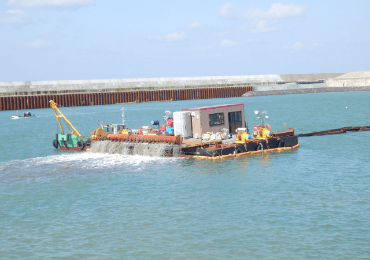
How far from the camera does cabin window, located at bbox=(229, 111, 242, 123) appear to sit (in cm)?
3838

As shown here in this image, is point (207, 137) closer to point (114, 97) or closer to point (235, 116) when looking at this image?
point (235, 116)

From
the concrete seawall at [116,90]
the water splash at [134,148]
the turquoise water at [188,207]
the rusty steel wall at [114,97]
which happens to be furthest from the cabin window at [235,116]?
the concrete seawall at [116,90]

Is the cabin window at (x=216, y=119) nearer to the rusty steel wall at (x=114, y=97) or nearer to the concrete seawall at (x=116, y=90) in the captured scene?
the rusty steel wall at (x=114, y=97)

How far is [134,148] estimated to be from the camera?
3684 cm

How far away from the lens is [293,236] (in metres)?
17.1

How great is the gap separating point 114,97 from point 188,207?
10811 cm

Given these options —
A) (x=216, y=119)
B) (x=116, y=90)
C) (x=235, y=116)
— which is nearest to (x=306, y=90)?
(x=116, y=90)

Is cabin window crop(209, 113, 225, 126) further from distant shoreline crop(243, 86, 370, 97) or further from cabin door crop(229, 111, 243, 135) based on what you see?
distant shoreline crop(243, 86, 370, 97)

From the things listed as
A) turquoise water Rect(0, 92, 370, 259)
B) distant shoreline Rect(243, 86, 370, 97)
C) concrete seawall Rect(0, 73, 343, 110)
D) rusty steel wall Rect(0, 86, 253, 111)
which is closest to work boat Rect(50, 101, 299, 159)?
turquoise water Rect(0, 92, 370, 259)

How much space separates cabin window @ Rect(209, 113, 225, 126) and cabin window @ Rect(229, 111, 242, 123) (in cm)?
91

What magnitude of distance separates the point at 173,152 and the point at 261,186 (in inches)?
425

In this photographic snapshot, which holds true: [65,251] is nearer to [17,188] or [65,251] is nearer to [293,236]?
[293,236]

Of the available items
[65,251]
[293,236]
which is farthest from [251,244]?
[65,251]

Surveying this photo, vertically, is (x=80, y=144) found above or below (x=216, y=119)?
below
